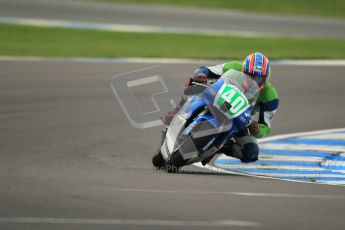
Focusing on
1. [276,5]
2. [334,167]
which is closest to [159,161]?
[334,167]

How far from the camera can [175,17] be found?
86.1 feet

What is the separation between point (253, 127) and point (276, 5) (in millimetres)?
19930

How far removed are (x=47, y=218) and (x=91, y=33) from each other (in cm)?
1646

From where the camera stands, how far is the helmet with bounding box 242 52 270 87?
10.3m

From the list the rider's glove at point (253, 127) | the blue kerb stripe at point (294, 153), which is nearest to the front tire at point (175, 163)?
the rider's glove at point (253, 127)

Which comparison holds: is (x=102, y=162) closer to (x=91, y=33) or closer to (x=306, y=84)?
(x=306, y=84)

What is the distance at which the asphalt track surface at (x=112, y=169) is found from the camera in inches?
276

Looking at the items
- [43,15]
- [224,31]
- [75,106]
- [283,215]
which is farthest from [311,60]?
[283,215]

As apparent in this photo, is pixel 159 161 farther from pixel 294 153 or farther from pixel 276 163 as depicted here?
pixel 294 153

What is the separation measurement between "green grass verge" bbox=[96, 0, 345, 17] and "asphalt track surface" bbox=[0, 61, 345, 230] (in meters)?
11.1

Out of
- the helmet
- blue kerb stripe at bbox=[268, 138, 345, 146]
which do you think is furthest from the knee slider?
blue kerb stripe at bbox=[268, 138, 345, 146]

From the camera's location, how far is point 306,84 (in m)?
16.9

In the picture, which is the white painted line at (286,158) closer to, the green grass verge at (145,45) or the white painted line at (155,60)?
the white painted line at (155,60)

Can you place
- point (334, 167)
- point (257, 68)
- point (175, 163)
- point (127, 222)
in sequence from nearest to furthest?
point (127, 222), point (175, 163), point (257, 68), point (334, 167)
